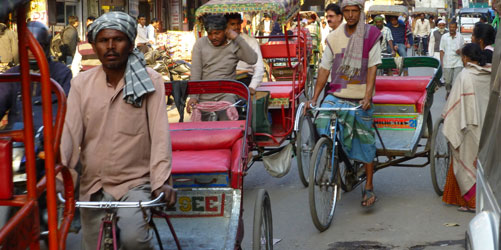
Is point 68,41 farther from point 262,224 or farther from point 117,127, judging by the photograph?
point 117,127

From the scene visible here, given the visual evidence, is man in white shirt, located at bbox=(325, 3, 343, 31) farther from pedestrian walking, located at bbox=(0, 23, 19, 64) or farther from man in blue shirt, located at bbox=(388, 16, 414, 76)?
man in blue shirt, located at bbox=(388, 16, 414, 76)

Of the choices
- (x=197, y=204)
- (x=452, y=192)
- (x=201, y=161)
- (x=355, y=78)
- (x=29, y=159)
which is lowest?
(x=452, y=192)

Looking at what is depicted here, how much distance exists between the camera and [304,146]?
8.34 meters

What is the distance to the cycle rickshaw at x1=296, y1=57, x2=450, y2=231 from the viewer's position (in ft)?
20.3

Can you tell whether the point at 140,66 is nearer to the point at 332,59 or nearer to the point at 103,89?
the point at 103,89

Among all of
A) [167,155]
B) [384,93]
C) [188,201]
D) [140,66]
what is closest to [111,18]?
[140,66]

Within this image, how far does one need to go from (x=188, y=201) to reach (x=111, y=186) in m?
0.94

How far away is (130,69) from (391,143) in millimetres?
4164

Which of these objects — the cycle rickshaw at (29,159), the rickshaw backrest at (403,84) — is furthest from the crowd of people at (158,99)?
the cycle rickshaw at (29,159)

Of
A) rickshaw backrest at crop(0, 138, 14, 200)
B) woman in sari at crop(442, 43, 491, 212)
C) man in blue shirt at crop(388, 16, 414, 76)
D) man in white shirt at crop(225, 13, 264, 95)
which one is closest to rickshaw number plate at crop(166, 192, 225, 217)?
rickshaw backrest at crop(0, 138, 14, 200)

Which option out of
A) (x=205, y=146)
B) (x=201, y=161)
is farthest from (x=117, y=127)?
(x=205, y=146)

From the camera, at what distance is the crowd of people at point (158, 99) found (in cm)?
367

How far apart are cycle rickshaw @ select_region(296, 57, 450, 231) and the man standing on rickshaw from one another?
0.13 meters

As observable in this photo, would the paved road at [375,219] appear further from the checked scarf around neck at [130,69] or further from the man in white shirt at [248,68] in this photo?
the checked scarf around neck at [130,69]
